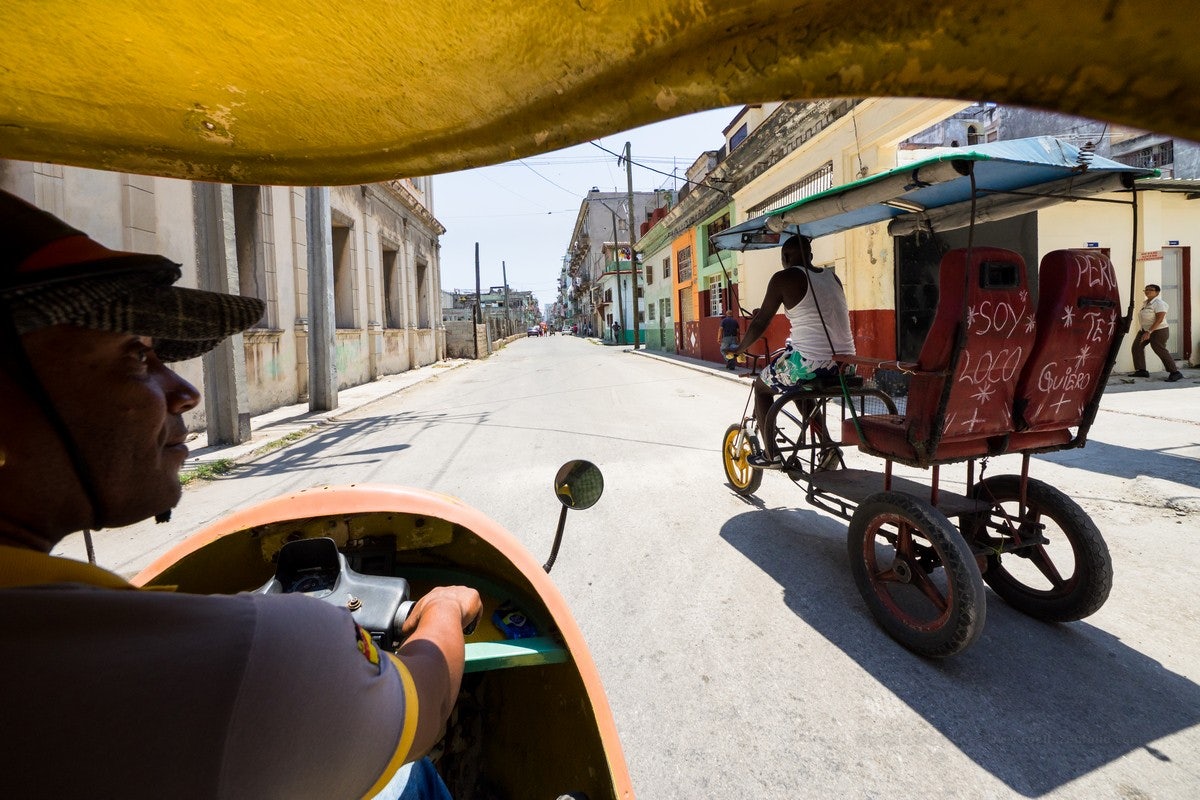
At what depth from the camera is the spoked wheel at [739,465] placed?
4.98m

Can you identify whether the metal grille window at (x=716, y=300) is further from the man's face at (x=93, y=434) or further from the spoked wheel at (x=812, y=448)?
the man's face at (x=93, y=434)

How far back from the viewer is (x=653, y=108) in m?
1.01

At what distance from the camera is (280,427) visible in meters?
9.55

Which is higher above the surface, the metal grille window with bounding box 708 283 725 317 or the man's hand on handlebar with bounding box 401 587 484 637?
the metal grille window with bounding box 708 283 725 317

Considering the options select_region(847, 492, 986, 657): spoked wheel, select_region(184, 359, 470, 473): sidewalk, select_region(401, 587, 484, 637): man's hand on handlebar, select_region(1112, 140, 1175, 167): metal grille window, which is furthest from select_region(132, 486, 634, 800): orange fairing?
select_region(1112, 140, 1175, 167): metal grille window

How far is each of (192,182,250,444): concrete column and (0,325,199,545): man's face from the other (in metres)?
7.73

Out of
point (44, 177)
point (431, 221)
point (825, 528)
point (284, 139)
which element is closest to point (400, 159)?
point (284, 139)

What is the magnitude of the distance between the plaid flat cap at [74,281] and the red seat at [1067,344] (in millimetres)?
3243

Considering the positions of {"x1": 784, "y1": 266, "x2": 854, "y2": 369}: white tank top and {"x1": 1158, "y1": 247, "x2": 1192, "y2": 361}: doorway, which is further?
{"x1": 1158, "y1": 247, "x2": 1192, "y2": 361}: doorway

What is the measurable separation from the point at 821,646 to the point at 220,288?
7.94 meters

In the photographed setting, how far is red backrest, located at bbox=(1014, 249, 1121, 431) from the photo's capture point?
9.06ft

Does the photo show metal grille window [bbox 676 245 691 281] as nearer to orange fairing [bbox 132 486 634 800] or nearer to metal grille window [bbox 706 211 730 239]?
metal grille window [bbox 706 211 730 239]

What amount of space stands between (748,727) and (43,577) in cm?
223

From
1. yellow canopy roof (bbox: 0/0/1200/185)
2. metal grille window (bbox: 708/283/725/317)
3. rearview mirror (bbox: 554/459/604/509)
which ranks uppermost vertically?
metal grille window (bbox: 708/283/725/317)
